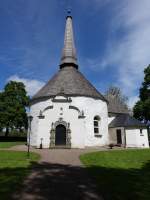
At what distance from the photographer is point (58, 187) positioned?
7.71m

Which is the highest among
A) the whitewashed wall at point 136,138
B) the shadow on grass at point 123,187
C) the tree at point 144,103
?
the tree at point 144,103

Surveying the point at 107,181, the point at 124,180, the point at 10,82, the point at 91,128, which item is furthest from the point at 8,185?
the point at 10,82

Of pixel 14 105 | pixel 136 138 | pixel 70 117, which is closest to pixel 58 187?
pixel 70 117

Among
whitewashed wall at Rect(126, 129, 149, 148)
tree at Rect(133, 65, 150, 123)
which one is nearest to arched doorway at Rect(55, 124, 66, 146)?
whitewashed wall at Rect(126, 129, 149, 148)

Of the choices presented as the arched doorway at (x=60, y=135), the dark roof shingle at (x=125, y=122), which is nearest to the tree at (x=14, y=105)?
the arched doorway at (x=60, y=135)

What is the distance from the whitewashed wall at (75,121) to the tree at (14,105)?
17.5 meters

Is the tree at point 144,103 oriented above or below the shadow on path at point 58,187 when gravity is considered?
above

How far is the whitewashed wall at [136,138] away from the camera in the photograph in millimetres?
28266

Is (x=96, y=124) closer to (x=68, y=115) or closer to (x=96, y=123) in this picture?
(x=96, y=123)

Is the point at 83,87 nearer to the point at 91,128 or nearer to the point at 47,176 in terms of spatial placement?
the point at 91,128

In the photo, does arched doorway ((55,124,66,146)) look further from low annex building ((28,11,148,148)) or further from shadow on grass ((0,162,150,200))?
shadow on grass ((0,162,150,200))

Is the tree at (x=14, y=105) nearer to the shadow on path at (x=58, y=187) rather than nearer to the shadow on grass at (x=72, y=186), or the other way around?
the shadow on grass at (x=72, y=186)

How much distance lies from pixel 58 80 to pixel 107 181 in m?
21.7

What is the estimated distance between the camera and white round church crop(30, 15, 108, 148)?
Answer: 25142 mm
